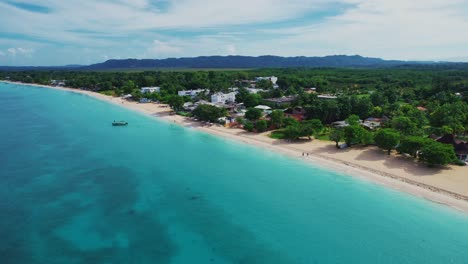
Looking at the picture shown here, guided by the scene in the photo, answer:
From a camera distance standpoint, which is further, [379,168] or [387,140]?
[387,140]

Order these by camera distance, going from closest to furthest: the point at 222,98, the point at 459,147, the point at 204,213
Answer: the point at 204,213
the point at 459,147
the point at 222,98

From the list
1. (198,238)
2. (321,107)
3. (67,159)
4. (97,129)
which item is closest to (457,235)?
(198,238)

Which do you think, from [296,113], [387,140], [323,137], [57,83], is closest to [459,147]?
[387,140]

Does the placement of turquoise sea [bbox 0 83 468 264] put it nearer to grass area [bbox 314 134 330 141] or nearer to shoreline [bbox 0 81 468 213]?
shoreline [bbox 0 81 468 213]

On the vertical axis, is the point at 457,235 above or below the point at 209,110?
below

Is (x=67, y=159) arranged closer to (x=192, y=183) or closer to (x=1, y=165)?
(x=1, y=165)

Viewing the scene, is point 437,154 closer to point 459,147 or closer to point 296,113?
point 459,147

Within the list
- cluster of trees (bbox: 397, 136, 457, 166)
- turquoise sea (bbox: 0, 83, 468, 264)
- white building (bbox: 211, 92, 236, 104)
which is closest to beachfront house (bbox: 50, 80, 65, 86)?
white building (bbox: 211, 92, 236, 104)
